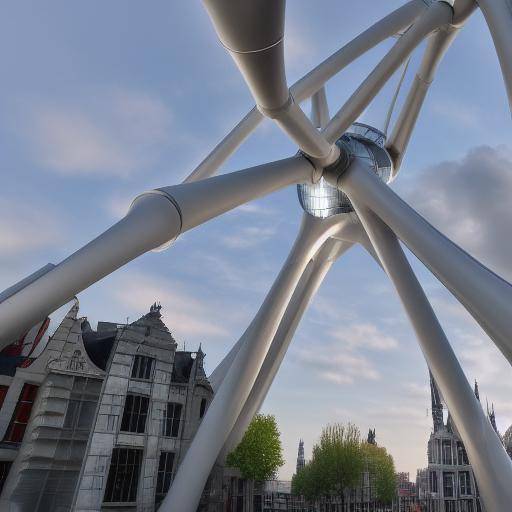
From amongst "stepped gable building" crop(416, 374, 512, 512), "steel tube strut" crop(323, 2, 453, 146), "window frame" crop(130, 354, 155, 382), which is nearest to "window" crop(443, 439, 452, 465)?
"stepped gable building" crop(416, 374, 512, 512)

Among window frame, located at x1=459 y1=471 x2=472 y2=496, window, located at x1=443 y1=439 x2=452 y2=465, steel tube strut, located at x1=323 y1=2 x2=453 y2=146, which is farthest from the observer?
window, located at x1=443 y1=439 x2=452 y2=465

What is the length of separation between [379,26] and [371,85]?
3.75 meters

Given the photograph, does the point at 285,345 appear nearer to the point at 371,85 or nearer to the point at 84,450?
the point at 84,450

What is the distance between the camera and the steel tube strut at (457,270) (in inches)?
404

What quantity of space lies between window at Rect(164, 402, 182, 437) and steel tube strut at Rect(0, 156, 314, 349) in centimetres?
1644

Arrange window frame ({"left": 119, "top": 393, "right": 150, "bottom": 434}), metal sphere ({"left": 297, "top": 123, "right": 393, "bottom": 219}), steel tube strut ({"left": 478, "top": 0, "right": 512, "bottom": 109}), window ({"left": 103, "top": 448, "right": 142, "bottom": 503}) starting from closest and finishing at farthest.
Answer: steel tube strut ({"left": 478, "top": 0, "right": 512, "bottom": 109}) → window ({"left": 103, "top": 448, "right": 142, "bottom": 503}) → window frame ({"left": 119, "top": 393, "right": 150, "bottom": 434}) → metal sphere ({"left": 297, "top": 123, "right": 393, "bottom": 219})

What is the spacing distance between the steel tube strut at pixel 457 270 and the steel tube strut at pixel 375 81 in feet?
9.03

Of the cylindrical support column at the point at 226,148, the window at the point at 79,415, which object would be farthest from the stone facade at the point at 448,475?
the cylindrical support column at the point at 226,148

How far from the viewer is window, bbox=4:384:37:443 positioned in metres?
19.9

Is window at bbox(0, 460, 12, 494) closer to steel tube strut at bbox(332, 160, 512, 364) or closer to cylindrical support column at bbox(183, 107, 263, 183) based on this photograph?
cylindrical support column at bbox(183, 107, 263, 183)

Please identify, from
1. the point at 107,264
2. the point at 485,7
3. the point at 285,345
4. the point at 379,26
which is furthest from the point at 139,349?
the point at 485,7

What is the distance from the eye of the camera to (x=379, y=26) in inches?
707

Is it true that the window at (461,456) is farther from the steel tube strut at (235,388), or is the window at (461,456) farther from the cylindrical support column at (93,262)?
the cylindrical support column at (93,262)

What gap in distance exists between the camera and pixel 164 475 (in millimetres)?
23391
